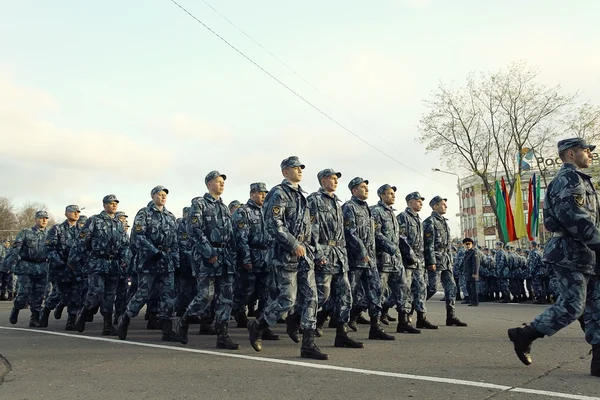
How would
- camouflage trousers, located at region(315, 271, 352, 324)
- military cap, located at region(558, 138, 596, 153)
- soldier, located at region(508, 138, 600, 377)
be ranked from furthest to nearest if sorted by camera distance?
camouflage trousers, located at region(315, 271, 352, 324), military cap, located at region(558, 138, 596, 153), soldier, located at region(508, 138, 600, 377)

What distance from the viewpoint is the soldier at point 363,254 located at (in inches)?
296

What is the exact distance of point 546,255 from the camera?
17.6 feet

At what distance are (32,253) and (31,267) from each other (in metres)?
0.28

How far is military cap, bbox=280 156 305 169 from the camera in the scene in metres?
6.70

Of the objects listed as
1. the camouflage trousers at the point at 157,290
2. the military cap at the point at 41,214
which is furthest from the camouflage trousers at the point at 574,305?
the military cap at the point at 41,214

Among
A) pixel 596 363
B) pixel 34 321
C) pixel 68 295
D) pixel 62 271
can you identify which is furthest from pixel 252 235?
pixel 596 363

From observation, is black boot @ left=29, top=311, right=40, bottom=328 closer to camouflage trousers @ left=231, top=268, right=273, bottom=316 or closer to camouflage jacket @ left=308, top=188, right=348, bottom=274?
camouflage trousers @ left=231, top=268, right=273, bottom=316

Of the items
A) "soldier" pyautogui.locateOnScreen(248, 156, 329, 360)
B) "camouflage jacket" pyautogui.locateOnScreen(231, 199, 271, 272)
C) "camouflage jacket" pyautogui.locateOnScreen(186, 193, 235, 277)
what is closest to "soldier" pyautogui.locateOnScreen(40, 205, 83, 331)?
"camouflage jacket" pyautogui.locateOnScreen(231, 199, 271, 272)

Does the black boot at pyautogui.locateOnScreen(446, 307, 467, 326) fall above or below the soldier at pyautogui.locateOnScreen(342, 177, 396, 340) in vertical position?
below

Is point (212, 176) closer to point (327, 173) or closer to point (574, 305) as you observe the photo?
point (327, 173)

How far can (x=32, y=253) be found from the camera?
1093cm

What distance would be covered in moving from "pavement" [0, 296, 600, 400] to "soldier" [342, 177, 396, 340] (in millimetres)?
429

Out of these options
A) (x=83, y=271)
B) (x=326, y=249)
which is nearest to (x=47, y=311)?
(x=83, y=271)

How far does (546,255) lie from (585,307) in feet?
1.94
